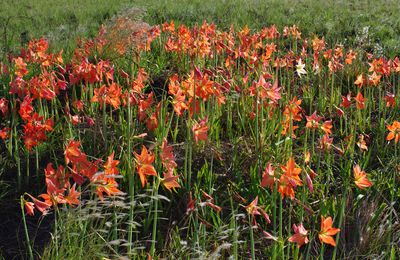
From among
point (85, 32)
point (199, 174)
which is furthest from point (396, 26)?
point (199, 174)

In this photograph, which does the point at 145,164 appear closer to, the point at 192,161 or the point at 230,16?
the point at 192,161

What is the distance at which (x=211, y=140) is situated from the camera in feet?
12.1

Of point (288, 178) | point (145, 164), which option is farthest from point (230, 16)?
point (288, 178)

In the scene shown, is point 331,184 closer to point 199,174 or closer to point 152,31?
point 199,174

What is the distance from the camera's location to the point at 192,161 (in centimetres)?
346

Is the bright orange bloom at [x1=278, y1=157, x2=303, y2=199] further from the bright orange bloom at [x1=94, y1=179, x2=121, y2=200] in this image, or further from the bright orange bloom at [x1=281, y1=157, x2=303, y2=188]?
the bright orange bloom at [x1=94, y1=179, x2=121, y2=200]

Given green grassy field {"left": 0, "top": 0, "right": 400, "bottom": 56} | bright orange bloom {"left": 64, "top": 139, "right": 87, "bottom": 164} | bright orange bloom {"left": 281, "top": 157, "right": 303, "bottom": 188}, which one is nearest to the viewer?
bright orange bloom {"left": 281, "top": 157, "right": 303, "bottom": 188}

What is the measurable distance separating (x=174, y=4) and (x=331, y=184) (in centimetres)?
618

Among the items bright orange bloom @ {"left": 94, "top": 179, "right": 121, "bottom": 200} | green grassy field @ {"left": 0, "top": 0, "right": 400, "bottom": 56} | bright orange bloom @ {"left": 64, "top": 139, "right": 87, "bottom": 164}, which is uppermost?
bright orange bloom @ {"left": 64, "top": 139, "right": 87, "bottom": 164}

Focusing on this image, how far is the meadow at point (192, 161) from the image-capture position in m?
2.34

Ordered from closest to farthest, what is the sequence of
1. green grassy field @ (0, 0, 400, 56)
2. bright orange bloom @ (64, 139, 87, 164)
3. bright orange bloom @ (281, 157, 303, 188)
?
1. bright orange bloom @ (281, 157, 303, 188)
2. bright orange bloom @ (64, 139, 87, 164)
3. green grassy field @ (0, 0, 400, 56)

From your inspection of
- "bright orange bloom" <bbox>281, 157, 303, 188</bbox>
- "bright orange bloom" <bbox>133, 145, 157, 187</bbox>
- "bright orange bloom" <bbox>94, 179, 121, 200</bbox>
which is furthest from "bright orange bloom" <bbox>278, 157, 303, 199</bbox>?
"bright orange bloom" <bbox>94, 179, 121, 200</bbox>

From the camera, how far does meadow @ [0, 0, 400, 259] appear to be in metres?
2.34

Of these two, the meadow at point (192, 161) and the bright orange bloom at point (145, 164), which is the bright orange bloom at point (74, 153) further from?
the bright orange bloom at point (145, 164)
